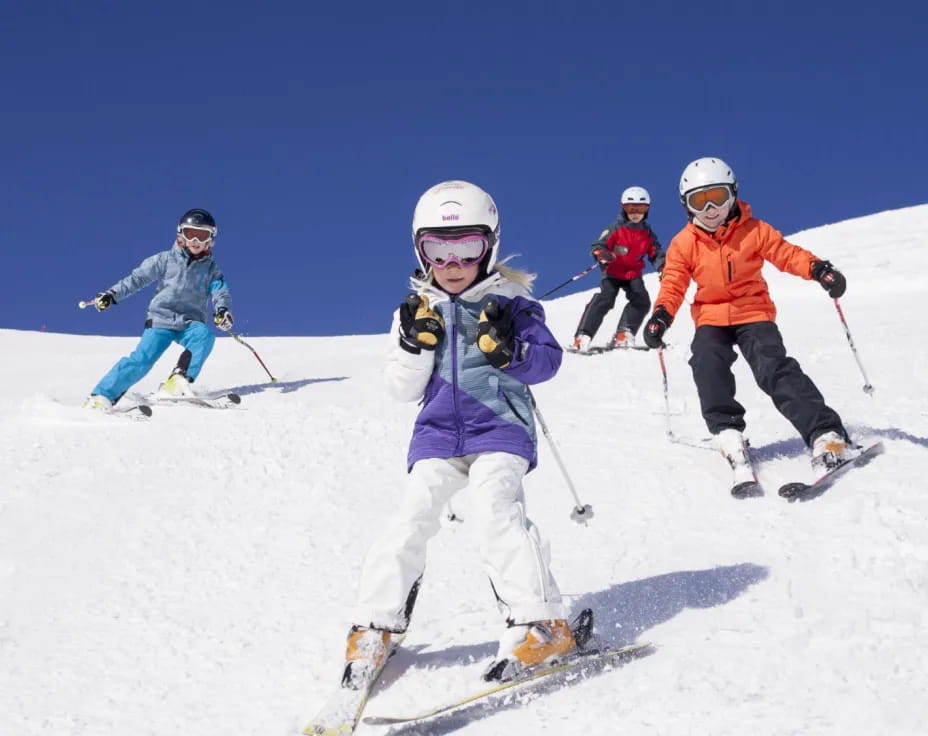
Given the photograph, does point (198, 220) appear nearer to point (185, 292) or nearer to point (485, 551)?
point (185, 292)

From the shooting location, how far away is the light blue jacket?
31.3ft

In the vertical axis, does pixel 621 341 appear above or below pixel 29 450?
above

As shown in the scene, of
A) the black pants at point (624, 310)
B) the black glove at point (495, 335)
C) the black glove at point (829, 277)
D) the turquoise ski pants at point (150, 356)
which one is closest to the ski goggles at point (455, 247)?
the black glove at point (495, 335)

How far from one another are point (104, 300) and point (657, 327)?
587cm

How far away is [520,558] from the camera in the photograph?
353 cm

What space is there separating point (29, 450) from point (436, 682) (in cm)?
499

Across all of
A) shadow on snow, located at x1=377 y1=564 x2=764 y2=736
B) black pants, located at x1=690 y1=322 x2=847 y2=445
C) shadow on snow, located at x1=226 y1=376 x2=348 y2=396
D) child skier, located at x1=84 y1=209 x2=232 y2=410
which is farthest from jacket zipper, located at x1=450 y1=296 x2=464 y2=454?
shadow on snow, located at x1=226 y1=376 x2=348 y2=396

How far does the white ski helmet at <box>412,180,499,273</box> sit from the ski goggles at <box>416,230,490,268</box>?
0.11 feet

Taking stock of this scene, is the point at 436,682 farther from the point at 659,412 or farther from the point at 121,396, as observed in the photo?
the point at 121,396

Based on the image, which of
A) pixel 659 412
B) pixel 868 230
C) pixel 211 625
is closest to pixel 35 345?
pixel 659 412

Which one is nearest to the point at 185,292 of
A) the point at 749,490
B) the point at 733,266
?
the point at 733,266

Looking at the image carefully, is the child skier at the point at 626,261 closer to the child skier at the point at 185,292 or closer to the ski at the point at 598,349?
the ski at the point at 598,349

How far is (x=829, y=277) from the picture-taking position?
244 inches

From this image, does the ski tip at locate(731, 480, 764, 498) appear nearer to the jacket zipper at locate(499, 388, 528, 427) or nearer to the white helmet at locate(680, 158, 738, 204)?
the white helmet at locate(680, 158, 738, 204)
